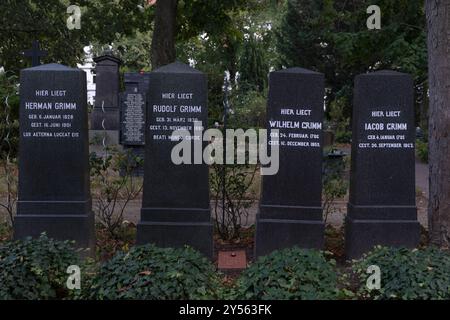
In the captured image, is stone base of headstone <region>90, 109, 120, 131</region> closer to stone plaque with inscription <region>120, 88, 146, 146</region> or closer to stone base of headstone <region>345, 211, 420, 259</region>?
stone plaque with inscription <region>120, 88, 146, 146</region>

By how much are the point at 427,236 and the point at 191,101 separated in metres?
3.53

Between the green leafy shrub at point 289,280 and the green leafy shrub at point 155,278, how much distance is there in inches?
14.1

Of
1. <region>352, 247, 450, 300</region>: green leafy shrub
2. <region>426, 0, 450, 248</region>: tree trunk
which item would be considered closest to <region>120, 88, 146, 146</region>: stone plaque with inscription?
<region>426, 0, 450, 248</region>: tree trunk

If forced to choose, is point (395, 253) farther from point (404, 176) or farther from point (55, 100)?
point (55, 100)

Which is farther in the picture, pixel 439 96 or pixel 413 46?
pixel 413 46

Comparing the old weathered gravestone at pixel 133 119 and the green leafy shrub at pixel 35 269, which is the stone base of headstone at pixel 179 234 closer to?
the green leafy shrub at pixel 35 269

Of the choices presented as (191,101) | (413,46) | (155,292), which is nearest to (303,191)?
(191,101)

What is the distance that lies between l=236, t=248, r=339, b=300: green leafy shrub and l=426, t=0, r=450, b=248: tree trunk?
7.52ft

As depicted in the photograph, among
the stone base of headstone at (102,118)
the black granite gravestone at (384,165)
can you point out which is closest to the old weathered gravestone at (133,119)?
the stone base of headstone at (102,118)

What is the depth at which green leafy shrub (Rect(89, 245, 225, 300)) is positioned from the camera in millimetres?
5215

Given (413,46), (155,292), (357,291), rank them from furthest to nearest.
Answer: (413,46) → (357,291) → (155,292)

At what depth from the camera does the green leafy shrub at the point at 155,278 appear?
5.21 metres

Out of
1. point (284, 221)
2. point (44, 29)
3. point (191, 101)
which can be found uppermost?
point (44, 29)

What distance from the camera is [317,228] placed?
292 inches
